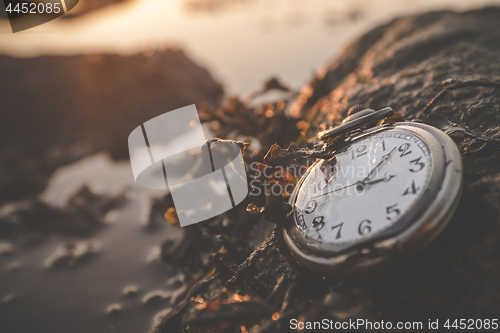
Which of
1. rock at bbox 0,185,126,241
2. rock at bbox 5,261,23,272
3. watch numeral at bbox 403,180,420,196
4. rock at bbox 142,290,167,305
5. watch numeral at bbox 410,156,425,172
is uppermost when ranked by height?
watch numeral at bbox 410,156,425,172

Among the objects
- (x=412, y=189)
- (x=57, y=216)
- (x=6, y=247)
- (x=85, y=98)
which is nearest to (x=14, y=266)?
(x=6, y=247)

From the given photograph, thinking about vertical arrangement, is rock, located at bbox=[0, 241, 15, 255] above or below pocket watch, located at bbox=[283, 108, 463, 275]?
below

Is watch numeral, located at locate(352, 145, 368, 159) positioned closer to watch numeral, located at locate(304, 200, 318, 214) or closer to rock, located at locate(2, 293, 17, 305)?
watch numeral, located at locate(304, 200, 318, 214)

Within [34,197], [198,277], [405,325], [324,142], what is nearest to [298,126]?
[324,142]

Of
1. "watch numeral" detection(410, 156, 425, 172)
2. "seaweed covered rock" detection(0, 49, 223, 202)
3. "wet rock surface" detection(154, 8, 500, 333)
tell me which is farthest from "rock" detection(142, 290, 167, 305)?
"seaweed covered rock" detection(0, 49, 223, 202)

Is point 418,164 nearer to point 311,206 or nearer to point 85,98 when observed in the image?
point 311,206

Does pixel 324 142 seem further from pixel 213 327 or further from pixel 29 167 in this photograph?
pixel 29 167

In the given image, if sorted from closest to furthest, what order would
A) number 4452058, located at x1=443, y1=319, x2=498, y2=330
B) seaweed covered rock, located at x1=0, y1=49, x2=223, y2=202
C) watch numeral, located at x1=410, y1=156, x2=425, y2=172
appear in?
number 4452058, located at x1=443, y1=319, x2=498, y2=330 < watch numeral, located at x1=410, y1=156, x2=425, y2=172 < seaweed covered rock, located at x1=0, y1=49, x2=223, y2=202
